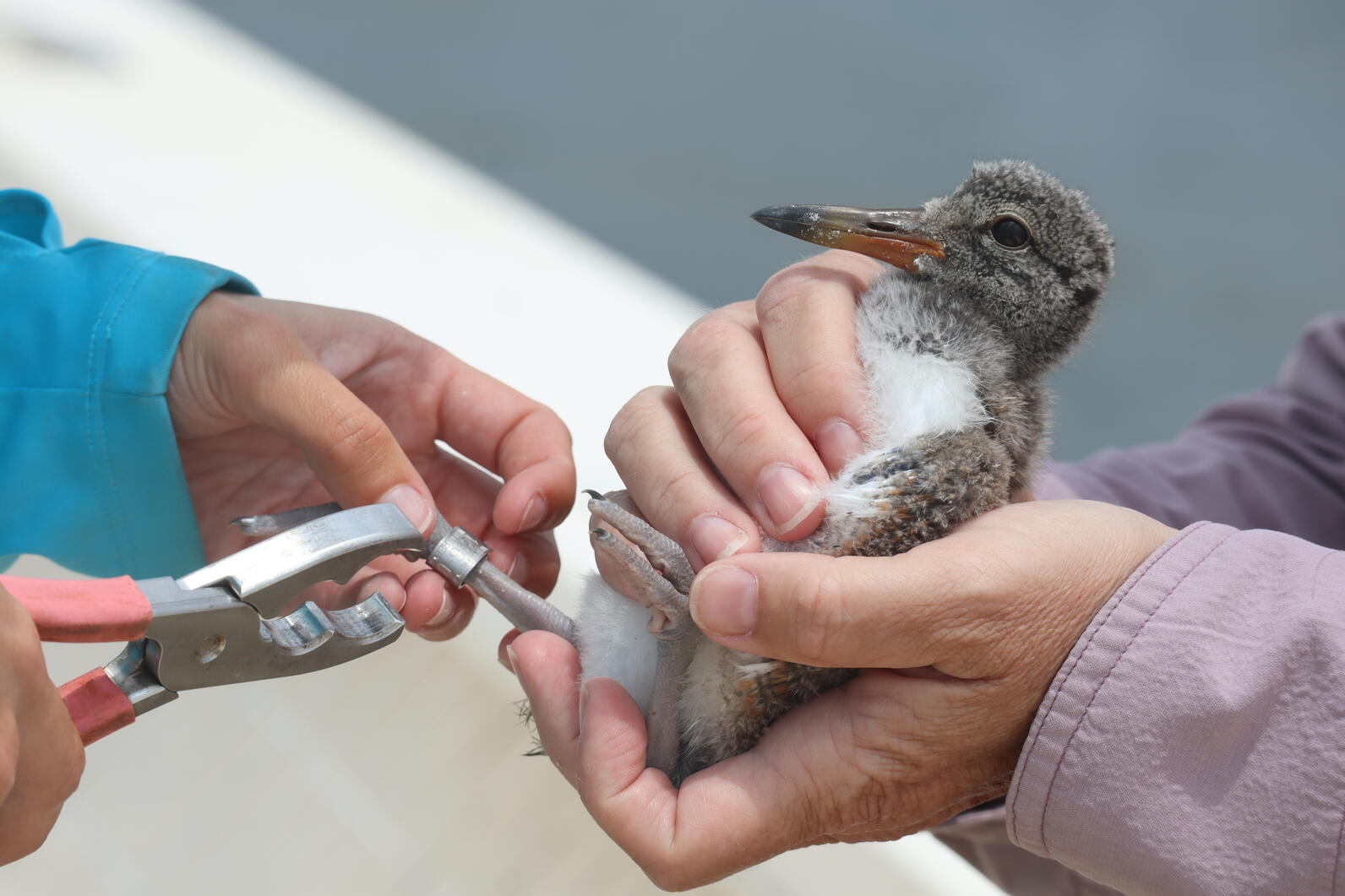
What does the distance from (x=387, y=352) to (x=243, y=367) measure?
0.25m

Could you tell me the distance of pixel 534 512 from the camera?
1.29m

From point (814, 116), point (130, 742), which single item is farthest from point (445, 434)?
point (814, 116)

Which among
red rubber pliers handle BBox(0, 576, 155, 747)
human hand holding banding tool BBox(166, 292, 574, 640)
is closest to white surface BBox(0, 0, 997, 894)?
human hand holding banding tool BBox(166, 292, 574, 640)

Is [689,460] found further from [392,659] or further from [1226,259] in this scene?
[1226,259]

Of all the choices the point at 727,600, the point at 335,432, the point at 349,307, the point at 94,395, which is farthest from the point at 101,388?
the point at 727,600

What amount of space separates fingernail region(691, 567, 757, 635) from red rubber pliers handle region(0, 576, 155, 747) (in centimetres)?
43

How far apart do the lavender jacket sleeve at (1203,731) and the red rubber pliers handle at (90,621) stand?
0.73 meters

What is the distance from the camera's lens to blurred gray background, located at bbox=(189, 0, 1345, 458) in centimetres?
346

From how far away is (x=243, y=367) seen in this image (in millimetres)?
1205

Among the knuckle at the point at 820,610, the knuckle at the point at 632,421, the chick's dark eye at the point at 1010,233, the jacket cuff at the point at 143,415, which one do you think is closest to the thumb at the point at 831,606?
the knuckle at the point at 820,610

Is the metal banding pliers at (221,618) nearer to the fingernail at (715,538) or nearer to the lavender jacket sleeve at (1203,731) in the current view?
the fingernail at (715,538)

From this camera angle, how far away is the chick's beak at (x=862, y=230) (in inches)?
47.6

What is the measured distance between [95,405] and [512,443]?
1.60 ft

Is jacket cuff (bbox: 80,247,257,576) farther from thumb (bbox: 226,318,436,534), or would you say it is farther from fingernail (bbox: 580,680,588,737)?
fingernail (bbox: 580,680,588,737)
